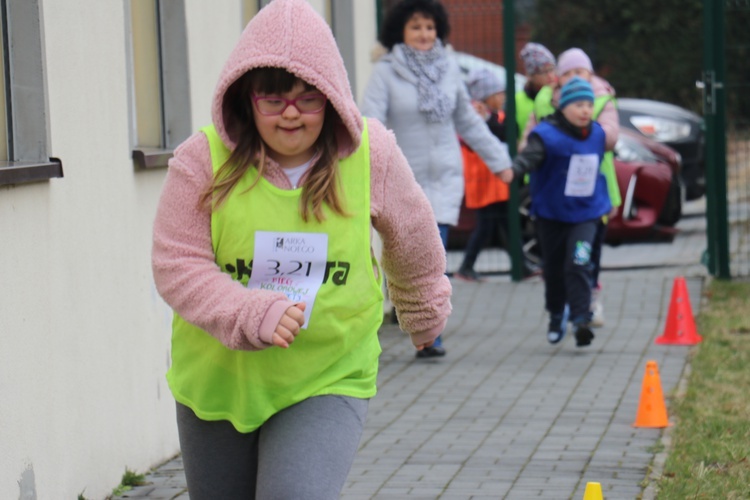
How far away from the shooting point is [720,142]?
40.0 feet

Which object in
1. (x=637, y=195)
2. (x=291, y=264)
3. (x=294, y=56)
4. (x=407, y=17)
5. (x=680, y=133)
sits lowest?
(x=637, y=195)

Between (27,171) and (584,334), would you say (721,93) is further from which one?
(27,171)

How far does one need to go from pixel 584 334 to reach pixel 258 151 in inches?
235

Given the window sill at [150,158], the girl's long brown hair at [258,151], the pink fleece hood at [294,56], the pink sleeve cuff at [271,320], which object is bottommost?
the pink sleeve cuff at [271,320]

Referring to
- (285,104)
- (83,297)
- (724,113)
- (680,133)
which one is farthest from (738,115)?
(285,104)

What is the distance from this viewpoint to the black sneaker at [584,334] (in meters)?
9.42

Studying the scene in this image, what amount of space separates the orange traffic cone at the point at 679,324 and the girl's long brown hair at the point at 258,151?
6.27 meters

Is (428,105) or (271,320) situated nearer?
(271,320)

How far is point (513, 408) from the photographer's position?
789 cm

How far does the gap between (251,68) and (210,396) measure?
806 mm

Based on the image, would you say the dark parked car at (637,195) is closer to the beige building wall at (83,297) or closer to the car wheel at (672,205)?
the car wheel at (672,205)

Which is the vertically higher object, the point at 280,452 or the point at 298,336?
the point at 298,336

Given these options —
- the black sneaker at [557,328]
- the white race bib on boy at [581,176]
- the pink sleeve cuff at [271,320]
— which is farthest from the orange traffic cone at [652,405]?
the pink sleeve cuff at [271,320]

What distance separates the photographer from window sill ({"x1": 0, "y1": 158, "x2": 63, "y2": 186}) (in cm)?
→ 486
